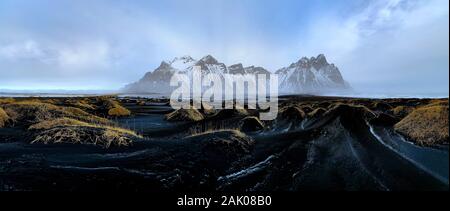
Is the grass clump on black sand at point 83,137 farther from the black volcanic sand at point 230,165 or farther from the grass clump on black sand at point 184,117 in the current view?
the grass clump on black sand at point 184,117

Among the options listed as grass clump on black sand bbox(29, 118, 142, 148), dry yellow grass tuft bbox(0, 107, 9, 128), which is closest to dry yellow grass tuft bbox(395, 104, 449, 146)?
grass clump on black sand bbox(29, 118, 142, 148)

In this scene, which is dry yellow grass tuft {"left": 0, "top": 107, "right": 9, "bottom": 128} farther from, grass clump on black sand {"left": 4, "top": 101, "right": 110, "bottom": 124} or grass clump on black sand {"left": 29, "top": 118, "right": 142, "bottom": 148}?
grass clump on black sand {"left": 29, "top": 118, "right": 142, "bottom": 148}

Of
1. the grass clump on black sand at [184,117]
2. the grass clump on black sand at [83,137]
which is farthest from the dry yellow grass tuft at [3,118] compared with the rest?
the grass clump on black sand at [184,117]

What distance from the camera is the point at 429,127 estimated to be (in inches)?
687

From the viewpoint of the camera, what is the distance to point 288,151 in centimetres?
1753

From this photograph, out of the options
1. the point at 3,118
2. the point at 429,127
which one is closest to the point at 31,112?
the point at 3,118

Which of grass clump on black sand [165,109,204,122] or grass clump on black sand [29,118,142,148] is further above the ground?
grass clump on black sand [29,118,142,148]

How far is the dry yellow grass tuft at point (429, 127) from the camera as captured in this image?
51.3ft

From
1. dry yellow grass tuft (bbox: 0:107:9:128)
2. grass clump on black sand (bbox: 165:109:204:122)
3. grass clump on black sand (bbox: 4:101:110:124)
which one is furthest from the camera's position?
grass clump on black sand (bbox: 165:109:204:122)

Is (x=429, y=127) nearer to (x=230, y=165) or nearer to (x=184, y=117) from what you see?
(x=230, y=165)

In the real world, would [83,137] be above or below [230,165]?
above

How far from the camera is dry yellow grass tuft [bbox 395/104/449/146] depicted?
Result: 51.3 feet

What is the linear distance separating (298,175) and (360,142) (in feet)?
28.8
